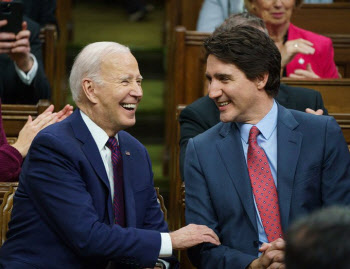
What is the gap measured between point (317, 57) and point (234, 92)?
1530 millimetres

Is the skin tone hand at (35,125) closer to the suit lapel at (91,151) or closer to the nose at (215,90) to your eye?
the suit lapel at (91,151)

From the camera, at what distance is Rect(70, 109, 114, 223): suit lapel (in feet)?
7.09

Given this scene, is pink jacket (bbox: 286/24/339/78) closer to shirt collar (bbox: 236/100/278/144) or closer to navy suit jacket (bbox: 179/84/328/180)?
navy suit jacket (bbox: 179/84/328/180)

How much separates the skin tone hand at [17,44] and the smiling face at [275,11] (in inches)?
44.1

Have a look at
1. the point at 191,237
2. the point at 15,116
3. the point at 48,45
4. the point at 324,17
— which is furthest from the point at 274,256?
the point at 324,17

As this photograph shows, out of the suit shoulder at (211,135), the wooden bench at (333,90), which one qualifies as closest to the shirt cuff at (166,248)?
the suit shoulder at (211,135)

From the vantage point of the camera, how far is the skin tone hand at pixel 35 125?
2.74 meters

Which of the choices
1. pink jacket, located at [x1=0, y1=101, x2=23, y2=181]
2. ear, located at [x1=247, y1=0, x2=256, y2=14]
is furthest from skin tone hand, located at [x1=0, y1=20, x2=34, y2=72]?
ear, located at [x1=247, y1=0, x2=256, y2=14]

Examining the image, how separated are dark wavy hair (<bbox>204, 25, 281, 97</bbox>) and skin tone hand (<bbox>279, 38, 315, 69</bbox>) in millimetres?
1181

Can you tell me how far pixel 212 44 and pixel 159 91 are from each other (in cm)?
333

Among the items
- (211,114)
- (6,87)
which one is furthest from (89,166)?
(6,87)

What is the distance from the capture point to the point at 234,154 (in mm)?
2273

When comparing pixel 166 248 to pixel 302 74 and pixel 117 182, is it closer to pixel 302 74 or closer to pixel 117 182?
pixel 117 182

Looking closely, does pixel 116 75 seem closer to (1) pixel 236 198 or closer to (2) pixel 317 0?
(1) pixel 236 198
